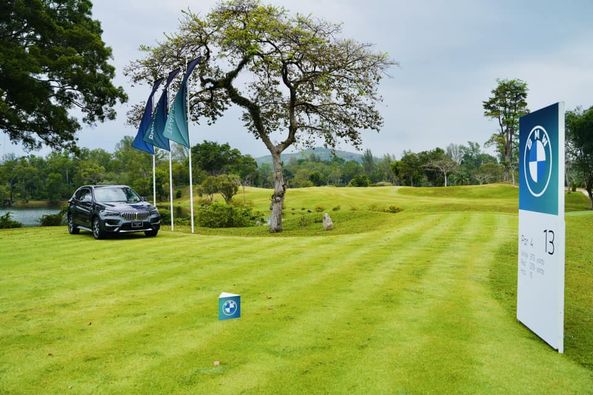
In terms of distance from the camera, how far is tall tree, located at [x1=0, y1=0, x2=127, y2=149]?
77.4ft

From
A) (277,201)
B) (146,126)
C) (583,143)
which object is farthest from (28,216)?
(583,143)

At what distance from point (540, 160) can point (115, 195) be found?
16105 mm

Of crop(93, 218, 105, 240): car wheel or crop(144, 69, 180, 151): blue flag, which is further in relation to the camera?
crop(144, 69, 180, 151): blue flag

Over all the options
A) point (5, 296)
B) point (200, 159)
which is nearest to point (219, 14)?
point (5, 296)

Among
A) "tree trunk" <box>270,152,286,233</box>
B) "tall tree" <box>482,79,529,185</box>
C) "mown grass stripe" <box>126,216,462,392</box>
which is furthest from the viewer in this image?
"tall tree" <box>482,79,529,185</box>

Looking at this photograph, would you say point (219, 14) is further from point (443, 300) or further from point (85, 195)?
point (443, 300)

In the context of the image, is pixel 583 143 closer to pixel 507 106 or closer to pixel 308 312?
pixel 507 106

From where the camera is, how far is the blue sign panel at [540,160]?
572 cm

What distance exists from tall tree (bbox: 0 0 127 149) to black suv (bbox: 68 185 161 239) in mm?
7649

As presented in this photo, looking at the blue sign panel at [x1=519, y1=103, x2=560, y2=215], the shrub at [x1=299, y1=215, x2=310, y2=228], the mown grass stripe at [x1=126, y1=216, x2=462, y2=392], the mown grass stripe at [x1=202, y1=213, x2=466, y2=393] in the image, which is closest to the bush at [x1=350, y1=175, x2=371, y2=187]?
the shrub at [x1=299, y1=215, x2=310, y2=228]

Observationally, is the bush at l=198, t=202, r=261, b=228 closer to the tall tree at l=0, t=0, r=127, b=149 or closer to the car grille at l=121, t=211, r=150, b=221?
the tall tree at l=0, t=0, r=127, b=149

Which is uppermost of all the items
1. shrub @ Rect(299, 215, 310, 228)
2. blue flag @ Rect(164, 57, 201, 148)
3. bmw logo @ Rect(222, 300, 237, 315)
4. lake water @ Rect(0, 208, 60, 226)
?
blue flag @ Rect(164, 57, 201, 148)

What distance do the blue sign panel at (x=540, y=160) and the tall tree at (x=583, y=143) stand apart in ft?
147

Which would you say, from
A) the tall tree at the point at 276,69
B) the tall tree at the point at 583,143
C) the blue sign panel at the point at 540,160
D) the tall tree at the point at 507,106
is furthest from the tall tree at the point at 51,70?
the tall tree at the point at 507,106
